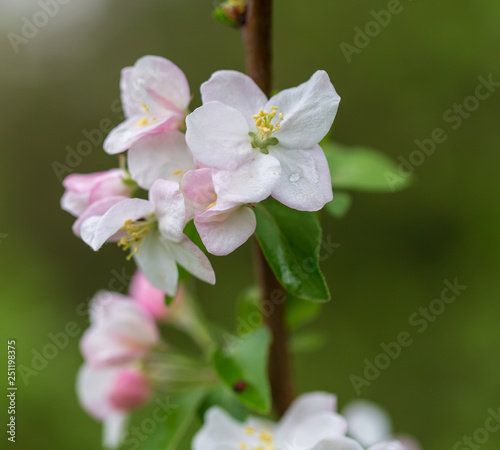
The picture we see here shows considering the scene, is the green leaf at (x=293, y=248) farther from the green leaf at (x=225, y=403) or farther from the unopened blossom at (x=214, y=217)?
the green leaf at (x=225, y=403)

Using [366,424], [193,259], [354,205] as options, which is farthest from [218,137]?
[354,205]

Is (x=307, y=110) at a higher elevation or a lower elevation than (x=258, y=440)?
higher

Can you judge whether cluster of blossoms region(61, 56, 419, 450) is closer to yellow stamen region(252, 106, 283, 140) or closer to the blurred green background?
yellow stamen region(252, 106, 283, 140)

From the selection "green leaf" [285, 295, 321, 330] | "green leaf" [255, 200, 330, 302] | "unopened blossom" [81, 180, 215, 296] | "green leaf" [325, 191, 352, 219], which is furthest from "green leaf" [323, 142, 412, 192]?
"unopened blossom" [81, 180, 215, 296]

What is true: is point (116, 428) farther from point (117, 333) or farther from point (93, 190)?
point (93, 190)

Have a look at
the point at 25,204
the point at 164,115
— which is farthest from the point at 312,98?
the point at 25,204

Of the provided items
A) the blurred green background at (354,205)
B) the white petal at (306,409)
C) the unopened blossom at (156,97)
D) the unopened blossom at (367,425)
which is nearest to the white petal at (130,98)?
the unopened blossom at (156,97)
